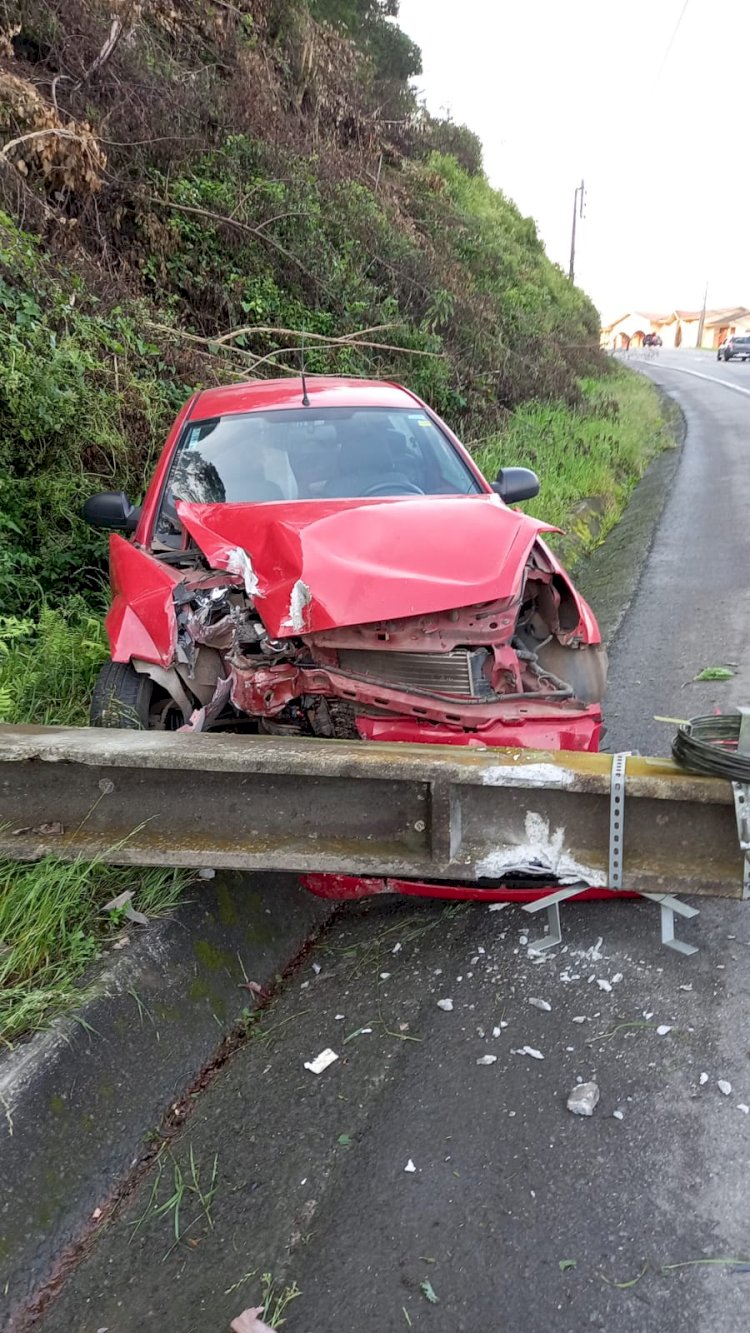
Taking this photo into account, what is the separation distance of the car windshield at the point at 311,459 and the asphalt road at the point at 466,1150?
2.05 meters

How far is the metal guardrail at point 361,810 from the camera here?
8.02 feet

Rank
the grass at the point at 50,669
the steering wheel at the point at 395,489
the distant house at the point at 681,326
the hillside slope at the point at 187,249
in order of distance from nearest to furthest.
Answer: the grass at the point at 50,669 → the steering wheel at the point at 395,489 → the hillside slope at the point at 187,249 → the distant house at the point at 681,326

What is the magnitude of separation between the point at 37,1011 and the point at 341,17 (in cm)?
1960

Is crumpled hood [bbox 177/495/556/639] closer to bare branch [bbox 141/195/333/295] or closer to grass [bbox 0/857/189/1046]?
grass [bbox 0/857/189/1046]

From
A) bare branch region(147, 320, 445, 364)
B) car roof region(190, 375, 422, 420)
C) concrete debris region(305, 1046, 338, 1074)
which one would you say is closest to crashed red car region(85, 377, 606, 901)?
car roof region(190, 375, 422, 420)

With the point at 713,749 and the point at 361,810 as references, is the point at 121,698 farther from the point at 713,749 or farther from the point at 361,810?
the point at 713,749

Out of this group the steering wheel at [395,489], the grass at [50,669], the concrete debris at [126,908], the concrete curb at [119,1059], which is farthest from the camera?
the steering wheel at [395,489]

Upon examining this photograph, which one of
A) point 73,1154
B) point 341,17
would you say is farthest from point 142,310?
point 341,17

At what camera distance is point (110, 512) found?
4.05 m

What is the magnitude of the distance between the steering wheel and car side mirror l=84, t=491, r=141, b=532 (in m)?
1.16

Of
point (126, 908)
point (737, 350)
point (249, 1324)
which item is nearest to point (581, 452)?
point (126, 908)

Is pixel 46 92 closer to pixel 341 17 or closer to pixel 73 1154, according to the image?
pixel 73 1154

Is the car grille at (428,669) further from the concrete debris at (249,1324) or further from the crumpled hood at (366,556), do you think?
the concrete debris at (249,1324)

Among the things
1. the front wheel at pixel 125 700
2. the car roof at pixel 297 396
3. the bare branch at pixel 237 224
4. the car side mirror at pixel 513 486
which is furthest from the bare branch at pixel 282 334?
the front wheel at pixel 125 700
